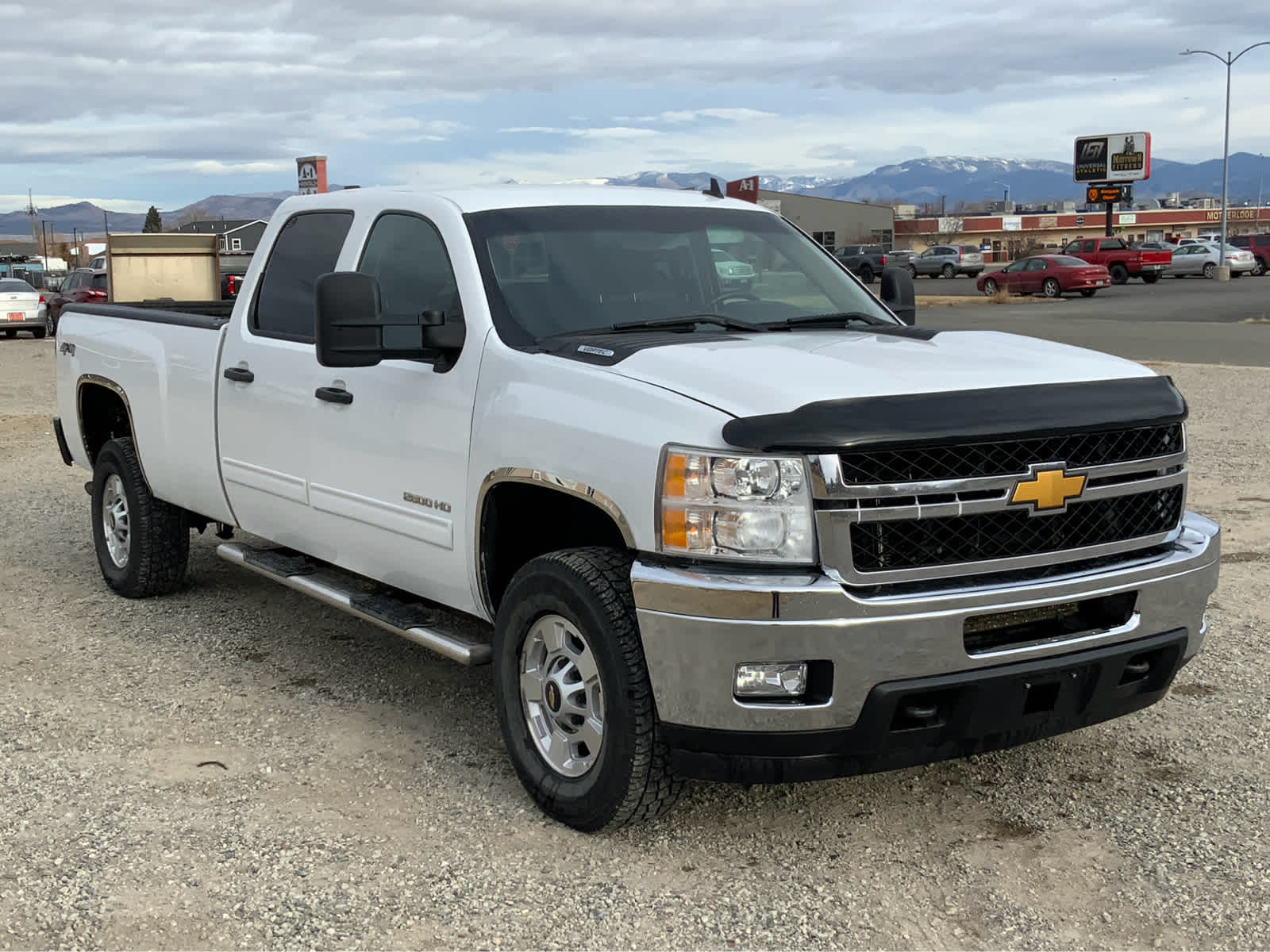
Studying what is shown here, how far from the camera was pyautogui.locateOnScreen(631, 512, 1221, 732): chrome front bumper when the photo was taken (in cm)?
360

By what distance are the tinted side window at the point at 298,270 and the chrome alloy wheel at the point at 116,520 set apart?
5.96ft

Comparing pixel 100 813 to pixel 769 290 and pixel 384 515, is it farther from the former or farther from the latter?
pixel 769 290

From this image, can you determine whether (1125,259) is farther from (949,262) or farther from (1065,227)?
(1065,227)

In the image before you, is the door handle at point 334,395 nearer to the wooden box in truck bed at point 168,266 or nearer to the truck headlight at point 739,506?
the truck headlight at point 739,506

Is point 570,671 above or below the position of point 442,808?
above

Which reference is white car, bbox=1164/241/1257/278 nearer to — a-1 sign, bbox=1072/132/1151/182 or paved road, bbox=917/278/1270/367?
paved road, bbox=917/278/1270/367

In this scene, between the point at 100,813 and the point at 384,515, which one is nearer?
the point at 100,813

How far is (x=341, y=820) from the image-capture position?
14.3ft

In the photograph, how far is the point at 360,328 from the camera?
4.54 metres

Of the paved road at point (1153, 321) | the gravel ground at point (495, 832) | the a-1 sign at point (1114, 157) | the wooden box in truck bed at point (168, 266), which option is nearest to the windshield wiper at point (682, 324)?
the gravel ground at point (495, 832)

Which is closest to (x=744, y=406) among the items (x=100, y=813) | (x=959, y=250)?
(x=100, y=813)

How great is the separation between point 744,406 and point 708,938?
1.38 m

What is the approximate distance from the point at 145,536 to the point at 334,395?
2.28 meters

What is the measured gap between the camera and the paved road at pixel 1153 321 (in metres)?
22.4
